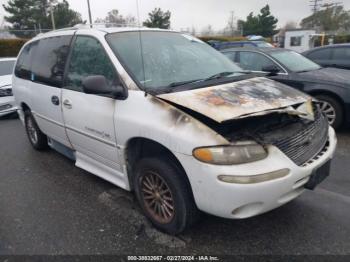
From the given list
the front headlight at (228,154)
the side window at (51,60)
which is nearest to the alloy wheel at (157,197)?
the front headlight at (228,154)

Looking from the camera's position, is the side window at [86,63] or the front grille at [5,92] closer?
the side window at [86,63]

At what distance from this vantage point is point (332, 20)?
53.5 m

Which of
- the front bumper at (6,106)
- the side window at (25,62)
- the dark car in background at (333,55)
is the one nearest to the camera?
the side window at (25,62)

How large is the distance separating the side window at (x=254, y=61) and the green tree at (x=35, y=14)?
37.3m

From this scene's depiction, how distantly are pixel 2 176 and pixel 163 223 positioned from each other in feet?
8.78

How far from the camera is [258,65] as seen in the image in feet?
20.9

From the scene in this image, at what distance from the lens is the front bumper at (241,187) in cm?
219

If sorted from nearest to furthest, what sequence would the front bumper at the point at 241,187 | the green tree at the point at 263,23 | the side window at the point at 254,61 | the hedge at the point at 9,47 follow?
the front bumper at the point at 241,187 → the side window at the point at 254,61 → the hedge at the point at 9,47 → the green tree at the point at 263,23

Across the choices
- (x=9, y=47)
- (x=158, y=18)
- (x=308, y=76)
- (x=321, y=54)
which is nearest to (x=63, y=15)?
(x=158, y=18)

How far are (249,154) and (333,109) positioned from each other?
367cm

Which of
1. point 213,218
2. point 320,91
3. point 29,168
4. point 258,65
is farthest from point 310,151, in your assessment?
point 258,65

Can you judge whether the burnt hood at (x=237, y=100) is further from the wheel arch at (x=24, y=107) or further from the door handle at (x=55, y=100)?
the wheel arch at (x=24, y=107)

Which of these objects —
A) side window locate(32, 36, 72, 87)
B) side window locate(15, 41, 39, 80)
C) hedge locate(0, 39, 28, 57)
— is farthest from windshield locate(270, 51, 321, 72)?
hedge locate(0, 39, 28, 57)

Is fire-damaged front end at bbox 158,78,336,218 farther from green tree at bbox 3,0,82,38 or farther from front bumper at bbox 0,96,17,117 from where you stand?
green tree at bbox 3,0,82,38
